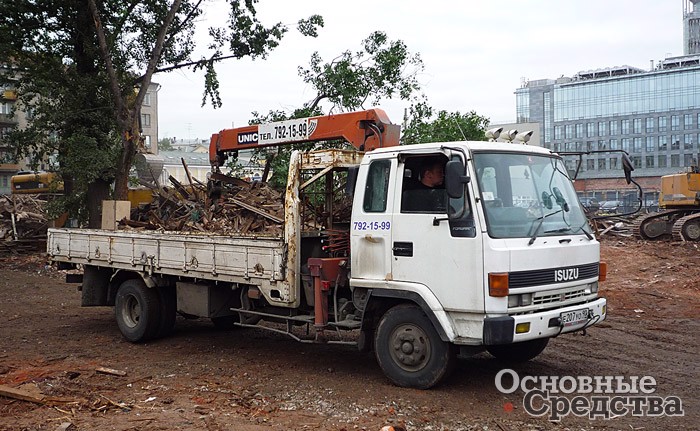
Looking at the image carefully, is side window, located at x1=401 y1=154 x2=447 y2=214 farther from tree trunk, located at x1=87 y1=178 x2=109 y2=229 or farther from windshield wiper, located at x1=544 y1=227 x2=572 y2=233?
tree trunk, located at x1=87 y1=178 x2=109 y2=229

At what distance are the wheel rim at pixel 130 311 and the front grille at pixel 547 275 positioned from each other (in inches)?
235

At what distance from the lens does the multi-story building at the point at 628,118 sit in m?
Answer: 81.8

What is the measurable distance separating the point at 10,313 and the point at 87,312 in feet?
4.80

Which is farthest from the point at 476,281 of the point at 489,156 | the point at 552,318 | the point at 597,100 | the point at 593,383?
the point at 597,100

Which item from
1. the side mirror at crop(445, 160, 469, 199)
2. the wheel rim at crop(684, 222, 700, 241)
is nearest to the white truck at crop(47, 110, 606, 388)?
the side mirror at crop(445, 160, 469, 199)

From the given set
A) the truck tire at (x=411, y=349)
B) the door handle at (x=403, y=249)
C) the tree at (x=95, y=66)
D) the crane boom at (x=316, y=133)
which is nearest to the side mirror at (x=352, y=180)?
the crane boom at (x=316, y=133)

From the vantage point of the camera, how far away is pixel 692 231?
2353cm

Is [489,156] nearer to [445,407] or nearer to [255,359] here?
[445,407]

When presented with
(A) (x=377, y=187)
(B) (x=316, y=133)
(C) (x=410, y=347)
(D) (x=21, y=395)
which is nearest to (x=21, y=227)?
(B) (x=316, y=133)

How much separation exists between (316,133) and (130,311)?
13.1 feet

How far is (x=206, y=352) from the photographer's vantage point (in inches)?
360

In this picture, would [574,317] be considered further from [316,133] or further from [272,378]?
[316,133]

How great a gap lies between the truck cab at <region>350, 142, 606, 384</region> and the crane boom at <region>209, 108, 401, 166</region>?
766mm

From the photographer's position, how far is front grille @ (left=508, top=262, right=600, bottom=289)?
6.29 metres
